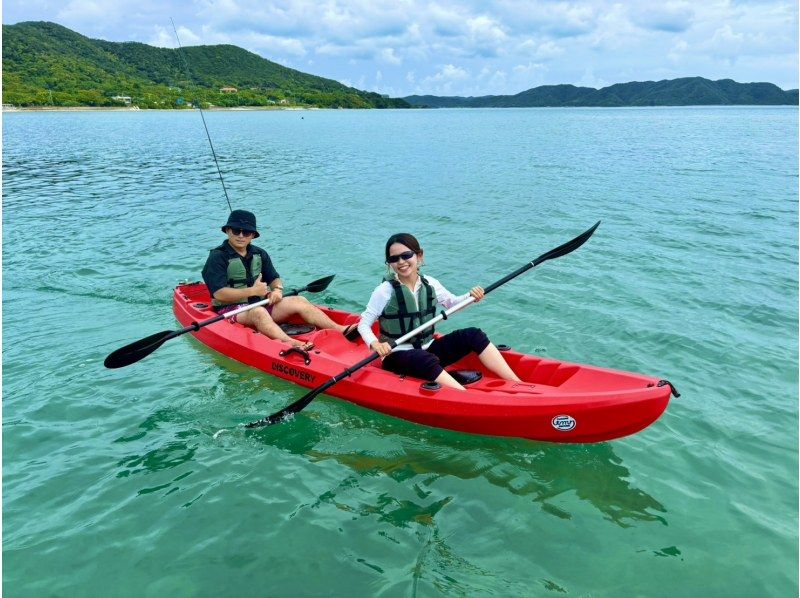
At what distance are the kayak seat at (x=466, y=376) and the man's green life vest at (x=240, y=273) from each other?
296 cm

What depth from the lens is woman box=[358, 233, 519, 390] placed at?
5.30m

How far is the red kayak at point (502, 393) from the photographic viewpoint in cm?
451

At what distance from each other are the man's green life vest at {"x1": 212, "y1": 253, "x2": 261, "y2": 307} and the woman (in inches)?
85.4

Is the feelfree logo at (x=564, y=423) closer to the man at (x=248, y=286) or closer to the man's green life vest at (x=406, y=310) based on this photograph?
the man's green life vest at (x=406, y=310)

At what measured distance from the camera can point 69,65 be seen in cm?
11538

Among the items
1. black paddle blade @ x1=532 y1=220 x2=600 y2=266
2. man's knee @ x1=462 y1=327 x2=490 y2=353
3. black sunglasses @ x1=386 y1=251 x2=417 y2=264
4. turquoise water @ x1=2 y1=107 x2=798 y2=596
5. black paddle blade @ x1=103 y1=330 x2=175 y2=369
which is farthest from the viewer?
black paddle blade @ x1=532 y1=220 x2=600 y2=266

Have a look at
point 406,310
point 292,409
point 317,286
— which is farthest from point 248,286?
point 406,310

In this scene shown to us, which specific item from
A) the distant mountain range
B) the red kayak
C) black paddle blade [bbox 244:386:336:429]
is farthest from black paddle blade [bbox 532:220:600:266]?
the distant mountain range

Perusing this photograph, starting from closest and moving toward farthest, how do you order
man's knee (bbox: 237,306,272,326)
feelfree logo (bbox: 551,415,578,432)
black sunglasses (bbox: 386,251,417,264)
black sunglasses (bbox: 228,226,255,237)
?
1. feelfree logo (bbox: 551,415,578,432)
2. black sunglasses (bbox: 386,251,417,264)
3. black sunglasses (bbox: 228,226,255,237)
4. man's knee (bbox: 237,306,272,326)

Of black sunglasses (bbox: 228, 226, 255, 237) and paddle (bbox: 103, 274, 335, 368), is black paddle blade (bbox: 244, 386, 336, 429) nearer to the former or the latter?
paddle (bbox: 103, 274, 335, 368)

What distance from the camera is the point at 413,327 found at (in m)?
5.61

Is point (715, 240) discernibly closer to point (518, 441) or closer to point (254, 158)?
point (518, 441)

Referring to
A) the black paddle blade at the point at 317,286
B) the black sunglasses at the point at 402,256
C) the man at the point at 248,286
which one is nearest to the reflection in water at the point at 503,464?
the black sunglasses at the point at 402,256

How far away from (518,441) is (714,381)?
8.75 ft
